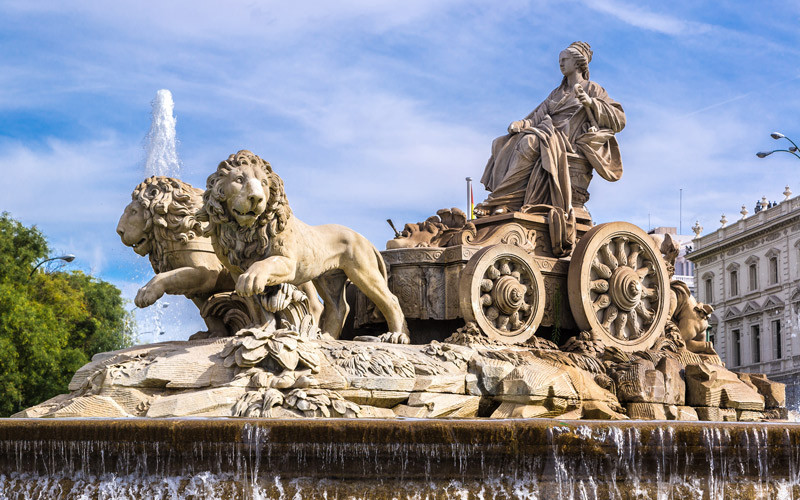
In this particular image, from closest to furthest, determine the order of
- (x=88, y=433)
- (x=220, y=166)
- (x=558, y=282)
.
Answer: (x=88, y=433) → (x=220, y=166) → (x=558, y=282)

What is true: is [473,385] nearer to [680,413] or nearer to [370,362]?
[370,362]

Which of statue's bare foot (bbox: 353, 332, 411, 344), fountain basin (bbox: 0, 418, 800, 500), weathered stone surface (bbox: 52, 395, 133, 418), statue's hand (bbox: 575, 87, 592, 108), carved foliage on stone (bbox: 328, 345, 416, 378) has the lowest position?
fountain basin (bbox: 0, 418, 800, 500)

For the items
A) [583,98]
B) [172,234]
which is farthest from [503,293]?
[172,234]

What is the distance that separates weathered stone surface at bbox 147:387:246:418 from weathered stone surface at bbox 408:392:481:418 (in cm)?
182

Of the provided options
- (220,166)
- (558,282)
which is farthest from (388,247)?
(220,166)

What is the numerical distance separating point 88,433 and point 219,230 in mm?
3266

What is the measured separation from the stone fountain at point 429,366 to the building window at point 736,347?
169ft

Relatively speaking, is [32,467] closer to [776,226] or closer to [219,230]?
[219,230]

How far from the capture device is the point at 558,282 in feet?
45.2

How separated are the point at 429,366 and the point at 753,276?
183ft

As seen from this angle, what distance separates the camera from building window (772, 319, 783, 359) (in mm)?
60438

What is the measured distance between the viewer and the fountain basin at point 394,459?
28.8 ft

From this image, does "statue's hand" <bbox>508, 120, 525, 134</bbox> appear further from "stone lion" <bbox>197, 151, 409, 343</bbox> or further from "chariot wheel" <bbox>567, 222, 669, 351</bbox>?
"stone lion" <bbox>197, 151, 409, 343</bbox>

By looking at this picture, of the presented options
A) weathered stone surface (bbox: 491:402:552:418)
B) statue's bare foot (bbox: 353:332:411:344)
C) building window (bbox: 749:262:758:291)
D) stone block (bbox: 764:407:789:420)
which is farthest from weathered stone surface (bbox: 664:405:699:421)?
building window (bbox: 749:262:758:291)
